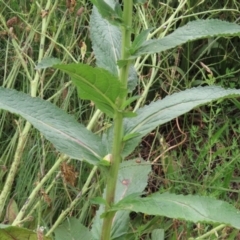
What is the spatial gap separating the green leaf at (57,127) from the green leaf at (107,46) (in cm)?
11

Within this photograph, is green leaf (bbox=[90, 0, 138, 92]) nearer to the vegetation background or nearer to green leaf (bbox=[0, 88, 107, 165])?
green leaf (bbox=[0, 88, 107, 165])

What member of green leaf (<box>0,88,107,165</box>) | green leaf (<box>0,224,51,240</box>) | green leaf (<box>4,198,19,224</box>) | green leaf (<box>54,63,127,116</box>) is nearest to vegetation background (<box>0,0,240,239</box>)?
green leaf (<box>4,198,19,224</box>)

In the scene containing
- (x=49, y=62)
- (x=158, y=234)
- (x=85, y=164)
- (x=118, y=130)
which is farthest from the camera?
(x=85, y=164)

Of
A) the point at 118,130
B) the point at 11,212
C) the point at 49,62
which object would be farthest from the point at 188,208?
the point at 11,212

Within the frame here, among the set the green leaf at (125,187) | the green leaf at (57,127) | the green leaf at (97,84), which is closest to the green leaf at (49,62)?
the green leaf at (97,84)

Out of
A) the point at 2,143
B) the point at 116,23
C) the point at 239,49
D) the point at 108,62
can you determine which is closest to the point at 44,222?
the point at 2,143

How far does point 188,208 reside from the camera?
75 centimetres

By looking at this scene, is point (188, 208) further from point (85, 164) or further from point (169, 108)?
point (85, 164)

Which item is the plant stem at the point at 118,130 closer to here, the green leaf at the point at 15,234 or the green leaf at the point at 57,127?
the green leaf at the point at 57,127

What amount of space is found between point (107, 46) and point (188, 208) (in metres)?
0.31

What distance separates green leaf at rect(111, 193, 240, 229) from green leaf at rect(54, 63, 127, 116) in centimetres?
15

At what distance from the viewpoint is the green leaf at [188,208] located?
72cm

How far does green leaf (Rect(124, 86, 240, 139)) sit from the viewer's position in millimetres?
824

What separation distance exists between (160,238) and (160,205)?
323 mm
